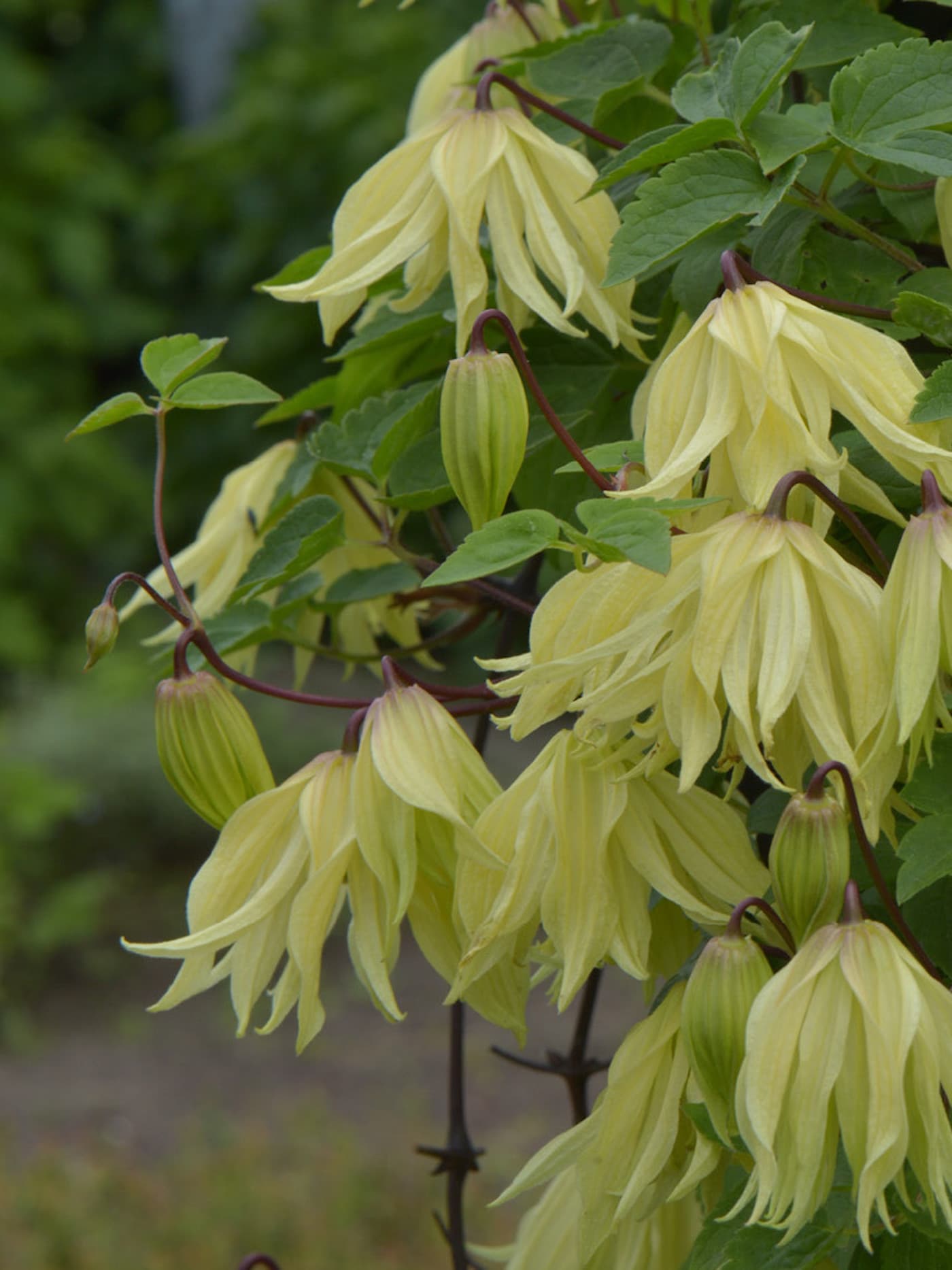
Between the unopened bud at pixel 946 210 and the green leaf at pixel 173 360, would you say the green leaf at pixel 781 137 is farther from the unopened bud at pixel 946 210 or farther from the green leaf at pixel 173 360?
the green leaf at pixel 173 360

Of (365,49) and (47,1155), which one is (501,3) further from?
(365,49)

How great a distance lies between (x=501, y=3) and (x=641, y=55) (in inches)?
6.3

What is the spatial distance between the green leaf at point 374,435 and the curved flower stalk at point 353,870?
0.45 feet

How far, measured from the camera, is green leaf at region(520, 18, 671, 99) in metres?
0.63

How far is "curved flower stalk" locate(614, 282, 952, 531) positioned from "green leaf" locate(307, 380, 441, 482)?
0.16m

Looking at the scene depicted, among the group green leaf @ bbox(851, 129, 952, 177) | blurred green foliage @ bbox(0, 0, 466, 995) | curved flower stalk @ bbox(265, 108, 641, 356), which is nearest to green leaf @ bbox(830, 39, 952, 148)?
green leaf @ bbox(851, 129, 952, 177)

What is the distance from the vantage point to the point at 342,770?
51 cm

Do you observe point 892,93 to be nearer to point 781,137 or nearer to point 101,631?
point 781,137

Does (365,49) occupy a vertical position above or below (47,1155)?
above

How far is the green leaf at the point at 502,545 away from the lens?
1.40ft

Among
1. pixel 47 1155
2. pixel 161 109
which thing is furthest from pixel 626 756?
pixel 161 109

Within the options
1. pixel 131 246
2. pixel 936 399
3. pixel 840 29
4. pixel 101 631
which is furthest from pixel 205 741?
pixel 131 246

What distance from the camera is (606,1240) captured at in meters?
0.57

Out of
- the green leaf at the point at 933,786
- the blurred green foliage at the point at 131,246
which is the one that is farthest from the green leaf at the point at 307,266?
the blurred green foliage at the point at 131,246
